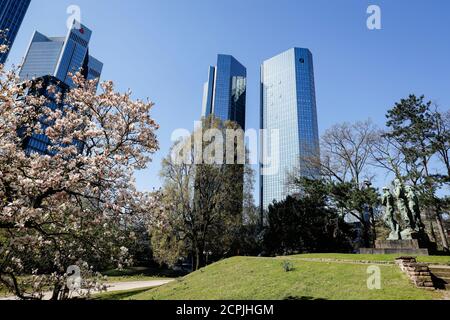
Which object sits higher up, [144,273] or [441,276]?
[441,276]

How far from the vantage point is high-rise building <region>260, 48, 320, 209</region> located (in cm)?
12219

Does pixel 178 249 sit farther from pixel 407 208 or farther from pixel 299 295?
pixel 407 208

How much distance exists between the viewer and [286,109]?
131750 mm

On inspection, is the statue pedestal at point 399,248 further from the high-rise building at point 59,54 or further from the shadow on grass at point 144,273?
the high-rise building at point 59,54

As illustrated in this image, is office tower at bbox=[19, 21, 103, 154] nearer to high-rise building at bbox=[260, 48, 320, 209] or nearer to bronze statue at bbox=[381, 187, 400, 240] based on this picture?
high-rise building at bbox=[260, 48, 320, 209]

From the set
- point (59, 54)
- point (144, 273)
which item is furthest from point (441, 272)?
point (59, 54)

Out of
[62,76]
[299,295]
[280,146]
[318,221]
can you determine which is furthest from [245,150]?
[62,76]

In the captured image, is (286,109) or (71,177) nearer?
(71,177)

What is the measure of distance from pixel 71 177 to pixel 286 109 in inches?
5256

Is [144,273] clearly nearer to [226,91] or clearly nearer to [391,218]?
[391,218]

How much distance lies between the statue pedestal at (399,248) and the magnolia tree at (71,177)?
656 inches

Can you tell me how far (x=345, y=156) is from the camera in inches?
1173

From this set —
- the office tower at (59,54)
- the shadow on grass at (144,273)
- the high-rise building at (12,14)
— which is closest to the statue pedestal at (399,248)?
the shadow on grass at (144,273)
